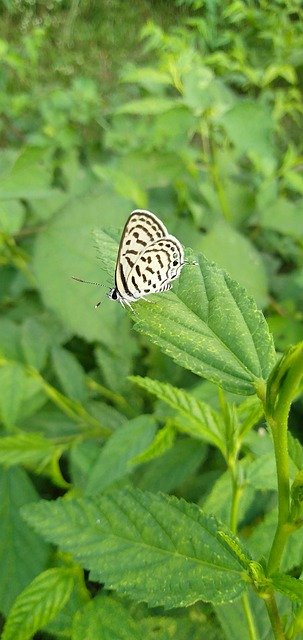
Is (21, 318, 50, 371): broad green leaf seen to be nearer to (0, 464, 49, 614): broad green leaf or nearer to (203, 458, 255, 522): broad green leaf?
(0, 464, 49, 614): broad green leaf

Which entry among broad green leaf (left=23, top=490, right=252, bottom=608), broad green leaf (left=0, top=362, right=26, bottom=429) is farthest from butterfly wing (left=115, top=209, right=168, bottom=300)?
broad green leaf (left=0, top=362, right=26, bottom=429)

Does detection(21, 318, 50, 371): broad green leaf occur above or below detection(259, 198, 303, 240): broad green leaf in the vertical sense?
below

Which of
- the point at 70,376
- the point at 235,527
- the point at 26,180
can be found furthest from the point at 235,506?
the point at 26,180

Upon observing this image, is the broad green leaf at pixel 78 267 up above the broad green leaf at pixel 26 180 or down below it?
below

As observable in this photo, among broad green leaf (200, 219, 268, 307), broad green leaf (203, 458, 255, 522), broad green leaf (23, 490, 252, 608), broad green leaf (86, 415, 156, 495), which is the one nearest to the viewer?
broad green leaf (23, 490, 252, 608)

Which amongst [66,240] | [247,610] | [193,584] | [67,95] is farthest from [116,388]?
[67,95]

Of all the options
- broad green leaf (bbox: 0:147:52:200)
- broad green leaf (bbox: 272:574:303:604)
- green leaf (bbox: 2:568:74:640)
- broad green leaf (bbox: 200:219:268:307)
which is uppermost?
broad green leaf (bbox: 200:219:268:307)

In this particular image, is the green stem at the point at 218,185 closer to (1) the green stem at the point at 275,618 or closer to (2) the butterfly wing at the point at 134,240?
(2) the butterfly wing at the point at 134,240

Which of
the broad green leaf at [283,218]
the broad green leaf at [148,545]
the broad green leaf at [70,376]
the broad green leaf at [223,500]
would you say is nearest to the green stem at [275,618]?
the broad green leaf at [148,545]
